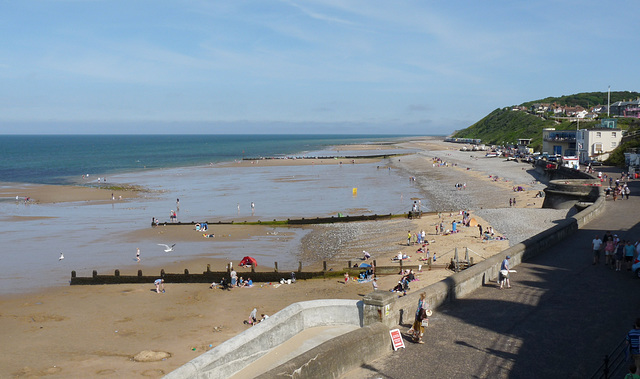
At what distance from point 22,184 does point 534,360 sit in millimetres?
86798

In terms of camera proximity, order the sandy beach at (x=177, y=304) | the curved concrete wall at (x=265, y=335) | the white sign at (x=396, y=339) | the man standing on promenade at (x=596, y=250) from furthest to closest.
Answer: the sandy beach at (x=177, y=304)
the man standing on promenade at (x=596, y=250)
the white sign at (x=396, y=339)
the curved concrete wall at (x=265, y=335)

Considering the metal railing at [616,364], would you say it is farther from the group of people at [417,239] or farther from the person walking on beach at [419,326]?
the group of people at [417,239]

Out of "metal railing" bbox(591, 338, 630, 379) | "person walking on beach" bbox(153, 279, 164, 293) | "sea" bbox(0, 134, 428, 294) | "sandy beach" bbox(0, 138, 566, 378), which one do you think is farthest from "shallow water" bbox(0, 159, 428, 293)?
"metal railing" bbox(591, 338, 630, 379)

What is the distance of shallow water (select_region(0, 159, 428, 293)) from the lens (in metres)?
32.4

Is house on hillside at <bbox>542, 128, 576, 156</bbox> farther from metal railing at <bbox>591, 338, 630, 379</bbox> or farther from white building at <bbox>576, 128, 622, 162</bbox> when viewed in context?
Result: metal railing at <bbox>591, 338, 630, 379</bbox>

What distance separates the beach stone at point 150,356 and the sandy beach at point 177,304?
0.11 ft

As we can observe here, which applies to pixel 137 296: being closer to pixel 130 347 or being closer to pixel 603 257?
pixel 130 347

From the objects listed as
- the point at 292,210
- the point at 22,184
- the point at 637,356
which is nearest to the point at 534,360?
the point at 637,356

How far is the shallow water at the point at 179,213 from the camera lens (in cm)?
3241

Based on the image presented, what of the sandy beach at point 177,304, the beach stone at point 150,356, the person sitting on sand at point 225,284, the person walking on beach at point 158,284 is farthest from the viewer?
the person sitting on sand at point 225,284

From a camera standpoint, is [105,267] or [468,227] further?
[468,227]

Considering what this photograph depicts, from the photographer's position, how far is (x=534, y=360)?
10.0 meters

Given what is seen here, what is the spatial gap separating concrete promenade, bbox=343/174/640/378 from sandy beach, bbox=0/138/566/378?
8509 millimetres

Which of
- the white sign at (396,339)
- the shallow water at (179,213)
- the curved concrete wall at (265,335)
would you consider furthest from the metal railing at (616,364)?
the shallow water at (179,213)
